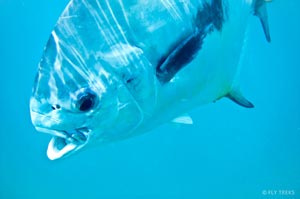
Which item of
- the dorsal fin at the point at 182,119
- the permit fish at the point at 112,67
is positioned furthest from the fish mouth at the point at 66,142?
the dorsal fin at the point at 182,119

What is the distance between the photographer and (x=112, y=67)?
4.78 feet

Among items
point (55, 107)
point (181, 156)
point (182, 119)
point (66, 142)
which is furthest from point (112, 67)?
point (181, 156)

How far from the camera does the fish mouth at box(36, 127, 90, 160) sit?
1487 millimetres

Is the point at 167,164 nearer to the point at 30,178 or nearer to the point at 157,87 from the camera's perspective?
the point at 30,178

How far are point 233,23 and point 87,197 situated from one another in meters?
12.2

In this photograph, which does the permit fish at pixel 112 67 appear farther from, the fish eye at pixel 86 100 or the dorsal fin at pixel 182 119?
the dorsal fin at pixel 182 119

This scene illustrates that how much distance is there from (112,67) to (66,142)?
16.1 inches

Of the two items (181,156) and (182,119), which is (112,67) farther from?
(181,156)

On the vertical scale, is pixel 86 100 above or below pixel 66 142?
above

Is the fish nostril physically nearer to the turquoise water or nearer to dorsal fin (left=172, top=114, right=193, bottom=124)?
dorsal fin (left=172, top=114, right=193, bottom=124)

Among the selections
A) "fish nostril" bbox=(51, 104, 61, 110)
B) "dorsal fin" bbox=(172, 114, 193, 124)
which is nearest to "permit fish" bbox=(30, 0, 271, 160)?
"fish nostril" bbox=(51, 104, 61, 110)

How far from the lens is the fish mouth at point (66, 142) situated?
149cm

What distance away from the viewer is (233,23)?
201cm

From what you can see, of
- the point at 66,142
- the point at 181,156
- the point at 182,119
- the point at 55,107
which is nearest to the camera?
the point at 55,107
